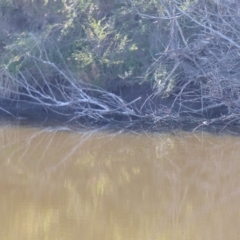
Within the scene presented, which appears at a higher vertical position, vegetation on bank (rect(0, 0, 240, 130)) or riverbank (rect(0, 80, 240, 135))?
vegetation on bank (rect(0, 0, 240, 130))

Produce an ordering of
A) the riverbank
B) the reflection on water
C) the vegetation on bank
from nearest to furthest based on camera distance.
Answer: the reflection on water
the vegetation on bank
the riverbank

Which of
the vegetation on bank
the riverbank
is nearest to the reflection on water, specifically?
the riverbank

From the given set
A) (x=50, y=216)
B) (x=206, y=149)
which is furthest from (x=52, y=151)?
(x=50, y=216)

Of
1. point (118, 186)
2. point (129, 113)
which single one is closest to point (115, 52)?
point (129, 113)

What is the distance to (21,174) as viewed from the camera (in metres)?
7.43

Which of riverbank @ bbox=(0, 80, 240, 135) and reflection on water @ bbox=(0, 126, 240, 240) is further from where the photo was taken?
riverbank @ bbox=(0, 80, 240, 135)

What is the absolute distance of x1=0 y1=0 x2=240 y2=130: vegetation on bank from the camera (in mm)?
9539

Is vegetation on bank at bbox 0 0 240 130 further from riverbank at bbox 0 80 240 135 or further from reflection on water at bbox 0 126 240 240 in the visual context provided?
reflection on water at bbox 0 126 240 240

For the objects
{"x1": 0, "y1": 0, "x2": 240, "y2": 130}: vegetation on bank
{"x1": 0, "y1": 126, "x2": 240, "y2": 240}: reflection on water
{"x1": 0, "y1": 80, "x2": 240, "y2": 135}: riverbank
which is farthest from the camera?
{"x1": 0, "y1": 80, "x2": 240, "y2": 135}: riverbank

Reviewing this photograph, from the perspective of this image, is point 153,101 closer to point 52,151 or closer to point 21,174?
point 52,151

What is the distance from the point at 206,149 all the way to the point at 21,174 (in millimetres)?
2527

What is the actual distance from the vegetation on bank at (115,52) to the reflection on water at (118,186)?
93 centimetres

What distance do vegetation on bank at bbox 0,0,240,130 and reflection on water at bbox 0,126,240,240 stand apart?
927 mm

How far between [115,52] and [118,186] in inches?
157
